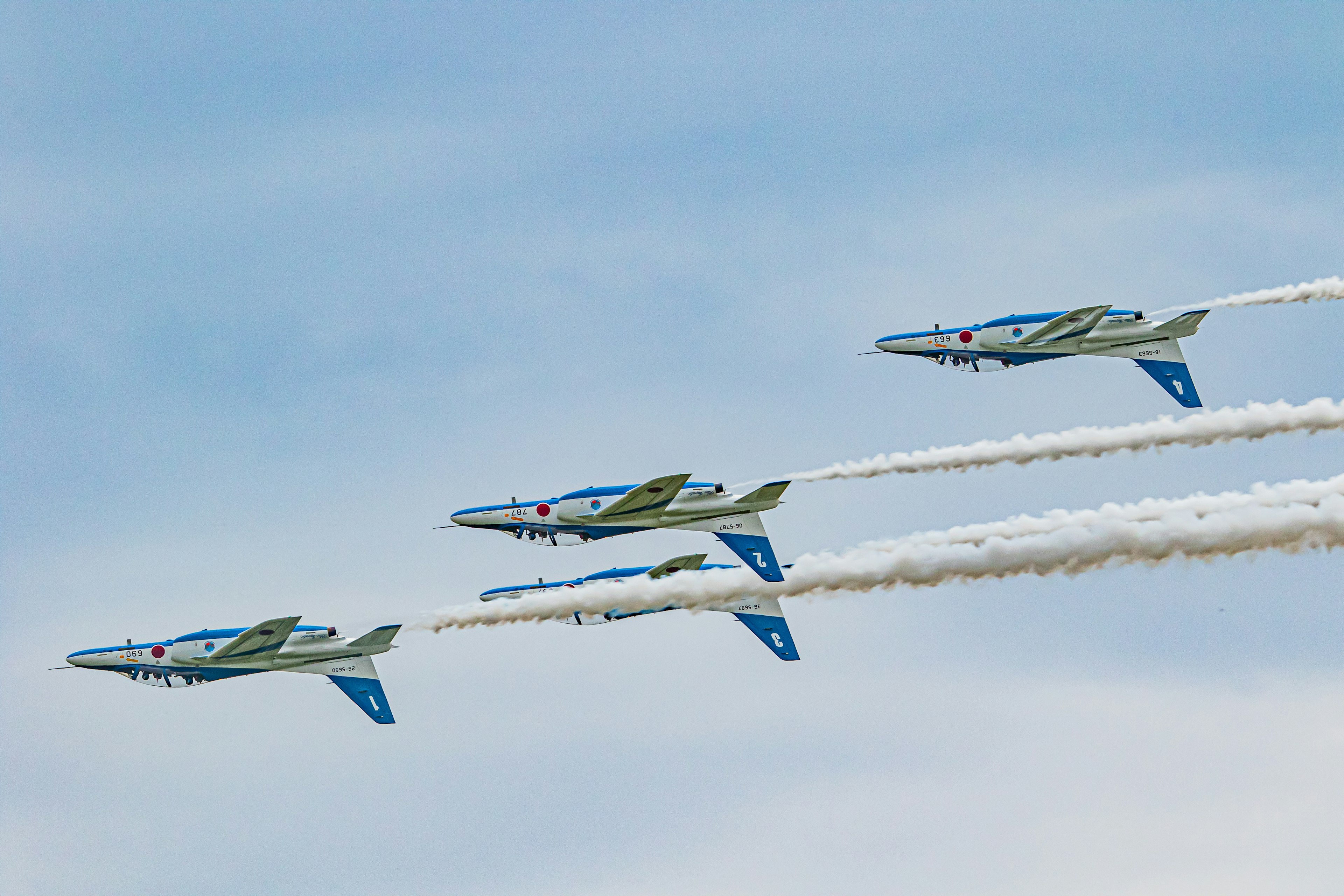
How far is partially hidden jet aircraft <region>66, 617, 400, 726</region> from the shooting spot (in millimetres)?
63656

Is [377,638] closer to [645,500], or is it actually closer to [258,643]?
[258,643]

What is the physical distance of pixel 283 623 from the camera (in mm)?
62500

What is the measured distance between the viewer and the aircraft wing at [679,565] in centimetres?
6906

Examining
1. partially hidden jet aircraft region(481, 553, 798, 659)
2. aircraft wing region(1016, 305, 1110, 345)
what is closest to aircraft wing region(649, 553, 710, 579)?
partially hidden jet aircraft region(481, 553, 798, 659)

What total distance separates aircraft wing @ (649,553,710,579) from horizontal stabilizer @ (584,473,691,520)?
5.19m

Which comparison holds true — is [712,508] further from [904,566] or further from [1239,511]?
[1239,511]

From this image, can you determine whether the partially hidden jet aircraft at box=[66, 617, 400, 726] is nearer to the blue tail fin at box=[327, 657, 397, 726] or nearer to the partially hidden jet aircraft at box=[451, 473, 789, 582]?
the blue tail fin at box=[327, 657, 397, 726]

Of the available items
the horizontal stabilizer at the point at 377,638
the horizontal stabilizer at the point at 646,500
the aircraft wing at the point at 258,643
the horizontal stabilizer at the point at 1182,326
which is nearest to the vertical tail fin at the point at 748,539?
the horizontal stabilizer at the point at 646,500

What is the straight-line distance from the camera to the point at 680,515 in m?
64.9

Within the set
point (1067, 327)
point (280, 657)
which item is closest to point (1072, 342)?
point (1067, 327)

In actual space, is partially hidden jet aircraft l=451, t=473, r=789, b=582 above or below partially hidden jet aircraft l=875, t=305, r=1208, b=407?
below

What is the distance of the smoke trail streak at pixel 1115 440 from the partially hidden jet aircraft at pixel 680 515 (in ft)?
7.67

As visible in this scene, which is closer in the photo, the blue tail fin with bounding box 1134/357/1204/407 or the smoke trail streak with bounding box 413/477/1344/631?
the smoke trail streak with bounding box 413/477/1344/631

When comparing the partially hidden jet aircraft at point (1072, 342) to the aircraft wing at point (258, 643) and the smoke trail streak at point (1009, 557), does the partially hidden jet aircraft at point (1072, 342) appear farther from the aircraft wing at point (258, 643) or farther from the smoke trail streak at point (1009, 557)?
the aircraft wing at point (258, 643)
